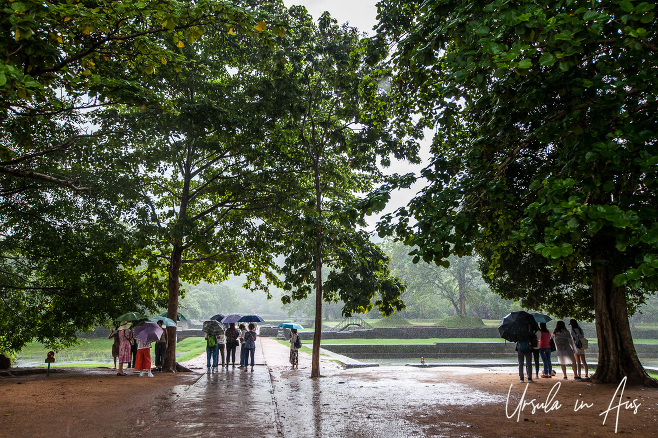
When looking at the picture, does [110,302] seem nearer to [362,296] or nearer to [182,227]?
[182,227]

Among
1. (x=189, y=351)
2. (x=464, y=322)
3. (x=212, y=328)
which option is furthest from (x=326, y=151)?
(x=464, y=322)

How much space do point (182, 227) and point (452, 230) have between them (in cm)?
913

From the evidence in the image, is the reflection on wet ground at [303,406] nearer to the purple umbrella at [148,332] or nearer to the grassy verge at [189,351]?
the purple umbrella at [148,332]

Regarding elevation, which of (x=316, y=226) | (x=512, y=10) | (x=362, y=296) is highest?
(x=512, y=10)

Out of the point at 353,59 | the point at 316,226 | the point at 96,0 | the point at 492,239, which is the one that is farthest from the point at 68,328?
the point at 492,239

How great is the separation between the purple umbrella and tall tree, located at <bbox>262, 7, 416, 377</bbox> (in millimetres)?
3636

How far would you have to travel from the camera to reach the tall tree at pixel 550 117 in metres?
3.72

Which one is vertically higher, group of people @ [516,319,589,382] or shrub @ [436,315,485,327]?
group of people @ [516,319,589,382]

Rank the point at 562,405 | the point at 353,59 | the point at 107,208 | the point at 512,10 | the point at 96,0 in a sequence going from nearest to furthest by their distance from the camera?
the point at 512,10, the point at 96,0, the point at 562,405, the point at 353,59, the point at 107,208

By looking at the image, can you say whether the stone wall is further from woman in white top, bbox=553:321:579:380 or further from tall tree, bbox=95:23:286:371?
woman in white top, bbox=553:321:579:380

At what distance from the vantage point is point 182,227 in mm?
12352

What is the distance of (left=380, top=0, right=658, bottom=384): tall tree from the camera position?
3.72m

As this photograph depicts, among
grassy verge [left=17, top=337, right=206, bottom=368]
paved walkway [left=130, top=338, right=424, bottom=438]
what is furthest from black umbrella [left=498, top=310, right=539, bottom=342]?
grassy verge [left=17, top=337, right=206, bottom=368]

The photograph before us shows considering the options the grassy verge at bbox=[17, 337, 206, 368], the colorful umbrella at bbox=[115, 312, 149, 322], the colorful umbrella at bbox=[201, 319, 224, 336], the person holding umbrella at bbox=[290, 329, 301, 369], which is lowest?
the grassy verge at bbox=[17, 337, 206, 368]
